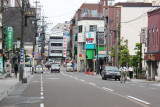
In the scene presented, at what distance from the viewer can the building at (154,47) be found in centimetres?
4712

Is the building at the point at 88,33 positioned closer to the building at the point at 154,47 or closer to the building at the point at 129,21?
the building at the point at 129,21

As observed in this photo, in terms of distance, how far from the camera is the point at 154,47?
49.3 m

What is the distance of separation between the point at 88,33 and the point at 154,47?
51267mm

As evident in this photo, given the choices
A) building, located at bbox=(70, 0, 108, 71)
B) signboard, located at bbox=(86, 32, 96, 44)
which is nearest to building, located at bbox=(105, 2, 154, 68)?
building, located at bbox=(70, 0, 108, 71)

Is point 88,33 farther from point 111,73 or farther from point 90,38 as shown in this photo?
point 111,73

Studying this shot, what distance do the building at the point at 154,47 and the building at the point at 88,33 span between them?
128 feet

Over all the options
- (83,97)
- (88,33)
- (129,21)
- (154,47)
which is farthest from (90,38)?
(83,97)

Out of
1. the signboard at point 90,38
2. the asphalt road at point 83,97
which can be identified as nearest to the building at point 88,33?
the signboard at point 90,38

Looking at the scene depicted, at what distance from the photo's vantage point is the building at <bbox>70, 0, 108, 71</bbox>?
10038cm

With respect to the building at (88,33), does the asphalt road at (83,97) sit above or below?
below

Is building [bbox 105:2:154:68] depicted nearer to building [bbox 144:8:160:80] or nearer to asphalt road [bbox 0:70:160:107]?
building [bbox 144:8:160:80]

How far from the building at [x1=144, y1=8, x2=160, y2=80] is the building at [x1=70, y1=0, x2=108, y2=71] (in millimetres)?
39025

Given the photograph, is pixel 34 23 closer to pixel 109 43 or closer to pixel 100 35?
pixel 100 35

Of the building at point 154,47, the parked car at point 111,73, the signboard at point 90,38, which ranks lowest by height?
the parked car at point 111,73
